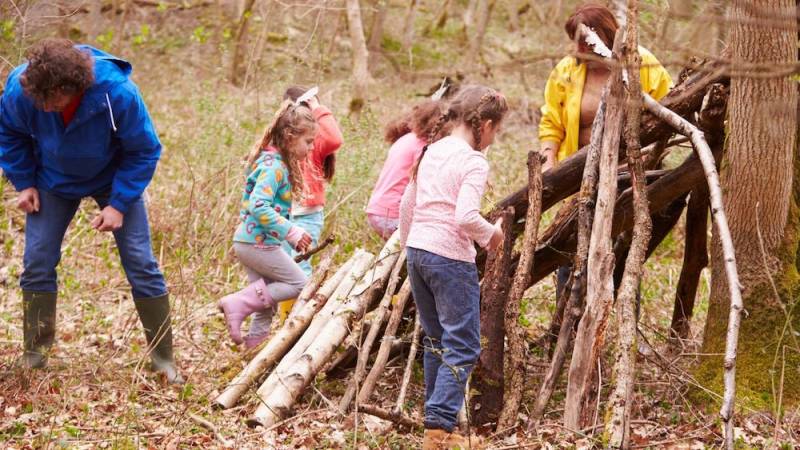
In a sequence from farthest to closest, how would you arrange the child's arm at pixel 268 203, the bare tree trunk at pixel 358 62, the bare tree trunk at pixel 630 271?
the bare tree trunk at pixel 358 62
the child's arm at pixel 268 203
the bare tree trunk at pixel 630 271

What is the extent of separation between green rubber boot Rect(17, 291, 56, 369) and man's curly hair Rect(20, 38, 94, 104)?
119 centimetres

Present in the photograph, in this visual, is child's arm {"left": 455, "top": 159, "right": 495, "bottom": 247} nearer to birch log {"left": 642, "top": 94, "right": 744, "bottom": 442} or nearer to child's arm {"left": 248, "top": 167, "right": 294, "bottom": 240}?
birch log {"left": 642, "top": 94, "right": 744, "bottom": 442}

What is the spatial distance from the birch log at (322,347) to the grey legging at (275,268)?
568mm

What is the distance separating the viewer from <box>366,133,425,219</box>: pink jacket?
5738mm

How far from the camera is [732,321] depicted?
3.60 m

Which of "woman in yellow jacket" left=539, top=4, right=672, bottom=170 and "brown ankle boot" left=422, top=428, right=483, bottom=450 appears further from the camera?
"woman in yellow jacket" left=539, top=4, right=672, bottom=170

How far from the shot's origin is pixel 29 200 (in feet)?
16.6

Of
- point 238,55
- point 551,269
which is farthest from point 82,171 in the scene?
point 238,55

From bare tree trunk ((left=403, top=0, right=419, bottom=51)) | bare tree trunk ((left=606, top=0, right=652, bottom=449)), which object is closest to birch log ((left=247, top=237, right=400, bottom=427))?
bare tree trunk ((left=606, top=0, right=652, bottom=449))

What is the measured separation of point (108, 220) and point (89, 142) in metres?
0.44

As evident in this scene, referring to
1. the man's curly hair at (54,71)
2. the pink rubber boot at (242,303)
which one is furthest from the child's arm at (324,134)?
the man's curly hair at (54,71)

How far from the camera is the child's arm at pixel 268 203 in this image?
527 cm

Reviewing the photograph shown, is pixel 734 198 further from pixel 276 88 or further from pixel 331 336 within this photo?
pixel 276 88

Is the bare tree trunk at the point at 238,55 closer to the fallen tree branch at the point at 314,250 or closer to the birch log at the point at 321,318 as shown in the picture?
the fallen tree branch at the point at 314,250
